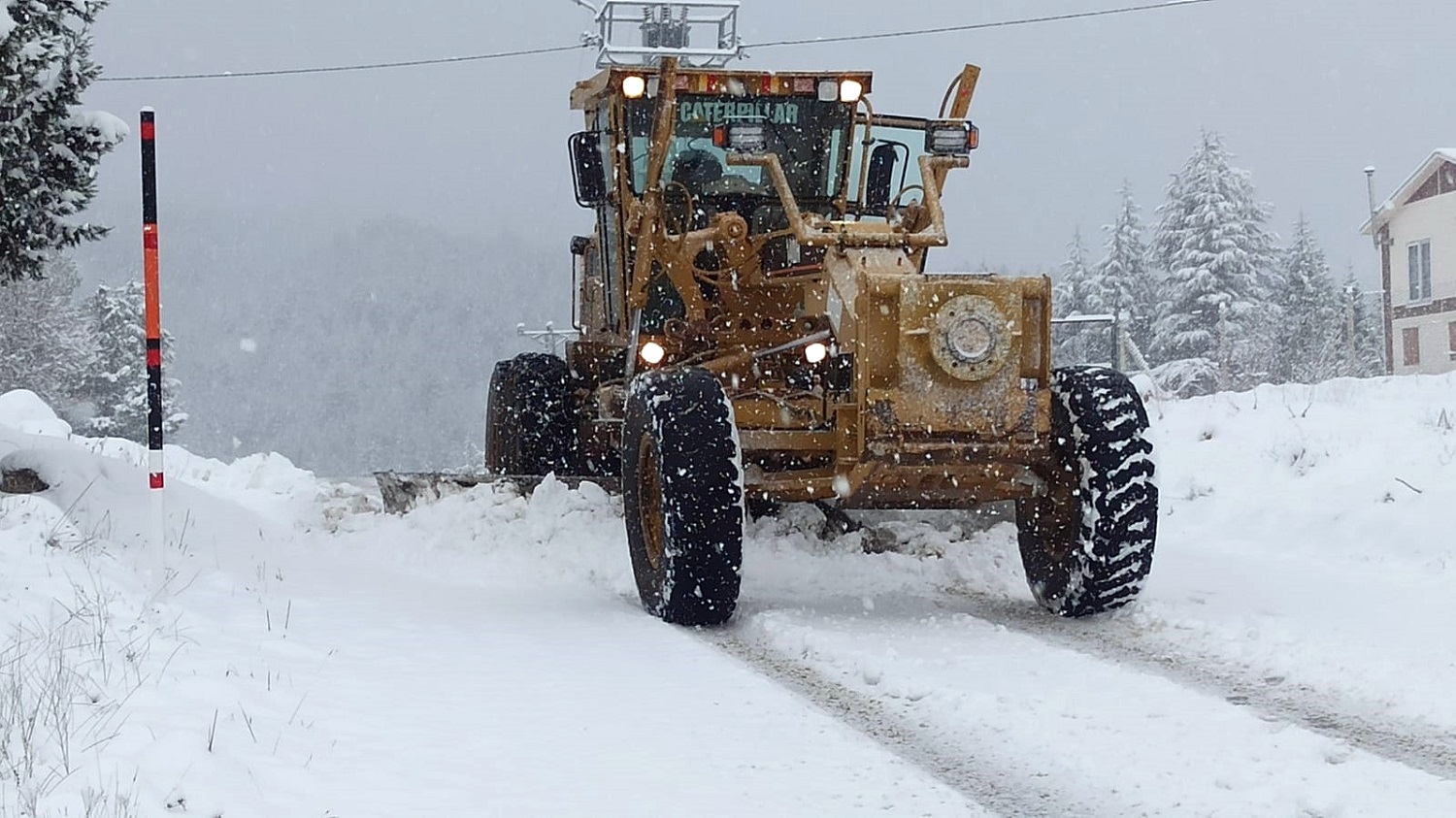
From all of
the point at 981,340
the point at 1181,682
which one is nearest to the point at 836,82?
the point at 981,340

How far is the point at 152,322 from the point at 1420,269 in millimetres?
38842

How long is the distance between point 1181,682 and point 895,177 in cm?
496

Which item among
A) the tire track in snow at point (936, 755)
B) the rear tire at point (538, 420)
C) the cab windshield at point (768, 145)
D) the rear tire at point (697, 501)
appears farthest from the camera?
the rear tire at point (538, 420)

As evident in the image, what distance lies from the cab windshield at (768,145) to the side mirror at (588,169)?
1.23ft

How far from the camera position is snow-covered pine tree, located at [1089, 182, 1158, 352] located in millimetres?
53156

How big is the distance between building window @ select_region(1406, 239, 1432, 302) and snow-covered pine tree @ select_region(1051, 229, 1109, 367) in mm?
7695

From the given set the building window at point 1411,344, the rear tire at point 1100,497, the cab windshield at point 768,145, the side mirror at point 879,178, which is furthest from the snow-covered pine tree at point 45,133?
the building window at point 1411,344

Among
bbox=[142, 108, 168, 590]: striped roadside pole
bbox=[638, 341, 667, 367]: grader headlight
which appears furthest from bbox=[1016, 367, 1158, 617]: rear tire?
bbox=[142, 108, 168, 590]: striped roadside pole

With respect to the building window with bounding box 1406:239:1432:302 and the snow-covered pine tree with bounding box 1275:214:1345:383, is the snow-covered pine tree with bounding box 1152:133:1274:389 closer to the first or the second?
the snow-covered pine tree with bounding box 1275:214:1345:383

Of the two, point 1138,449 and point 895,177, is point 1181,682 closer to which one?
point 1138,449

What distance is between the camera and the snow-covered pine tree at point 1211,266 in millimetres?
47750

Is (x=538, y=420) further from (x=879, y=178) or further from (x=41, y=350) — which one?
(x=41, y=350)

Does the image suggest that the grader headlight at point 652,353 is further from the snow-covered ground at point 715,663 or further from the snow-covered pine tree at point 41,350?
the snow-covered pine tree at point 41,350

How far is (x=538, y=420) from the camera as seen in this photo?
12023mm
